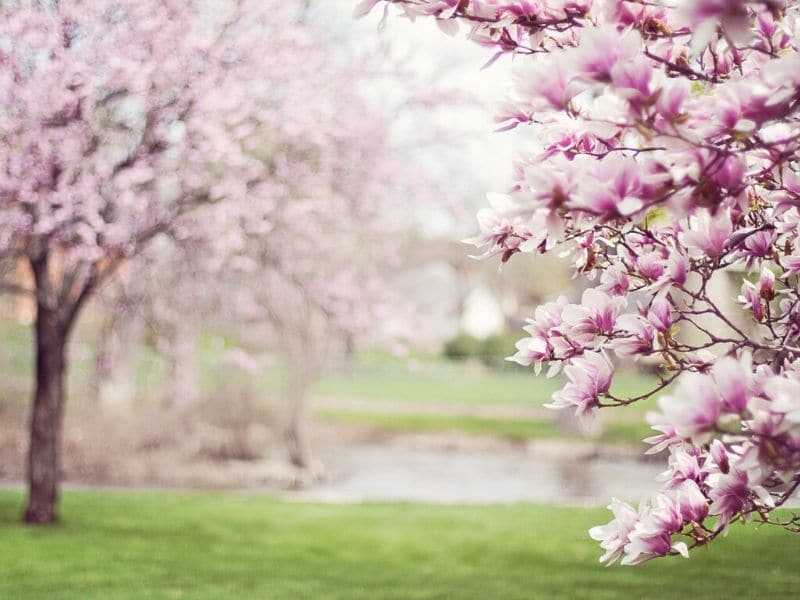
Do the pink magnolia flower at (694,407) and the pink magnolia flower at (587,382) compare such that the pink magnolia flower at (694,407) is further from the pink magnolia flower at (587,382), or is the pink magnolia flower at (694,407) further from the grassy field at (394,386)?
the grassy field at (394,386)

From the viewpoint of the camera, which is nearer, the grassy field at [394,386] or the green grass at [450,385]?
the grassy field at [394,386]

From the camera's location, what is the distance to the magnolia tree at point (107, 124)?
266 inches

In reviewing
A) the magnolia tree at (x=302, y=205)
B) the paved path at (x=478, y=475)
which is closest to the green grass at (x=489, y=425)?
the paved path at (x=478, y=475)

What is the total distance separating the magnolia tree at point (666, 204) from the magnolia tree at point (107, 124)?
489cm

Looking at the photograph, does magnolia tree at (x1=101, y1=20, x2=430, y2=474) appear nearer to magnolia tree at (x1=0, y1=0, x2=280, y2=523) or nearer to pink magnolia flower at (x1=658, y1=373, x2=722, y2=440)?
magnolia tree at (x1=0, y1=0, x2=280, y2=523)

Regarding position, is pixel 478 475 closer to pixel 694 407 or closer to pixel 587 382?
pixel 587 382

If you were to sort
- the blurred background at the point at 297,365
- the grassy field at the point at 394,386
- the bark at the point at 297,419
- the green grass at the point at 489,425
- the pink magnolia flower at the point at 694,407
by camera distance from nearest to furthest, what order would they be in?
1. the pink magnolia flower at the point at 694,407
2. the blurred background at the point at 297,365
3. the bark at the point at 297,419
4. the grassy field at the point at 394,386
5. the green grass at the point at 489,425

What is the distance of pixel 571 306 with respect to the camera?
92.8 inches

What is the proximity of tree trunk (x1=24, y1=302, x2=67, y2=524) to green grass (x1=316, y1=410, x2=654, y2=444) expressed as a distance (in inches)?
538

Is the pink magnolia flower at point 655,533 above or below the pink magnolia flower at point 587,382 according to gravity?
below

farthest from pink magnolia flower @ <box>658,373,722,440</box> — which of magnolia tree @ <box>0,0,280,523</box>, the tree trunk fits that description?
the tree trunk

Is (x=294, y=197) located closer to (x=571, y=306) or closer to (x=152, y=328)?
(x=152, y=328)

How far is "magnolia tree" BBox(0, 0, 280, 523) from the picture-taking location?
6.76 meters

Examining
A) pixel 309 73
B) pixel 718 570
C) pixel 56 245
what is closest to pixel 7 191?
Answer: pixel 56 245
